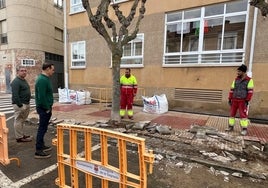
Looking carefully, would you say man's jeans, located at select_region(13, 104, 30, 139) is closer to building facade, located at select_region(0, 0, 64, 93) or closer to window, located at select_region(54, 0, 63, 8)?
building facade, located at select_region(0, 0, 64, 93)

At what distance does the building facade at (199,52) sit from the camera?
7.66 m

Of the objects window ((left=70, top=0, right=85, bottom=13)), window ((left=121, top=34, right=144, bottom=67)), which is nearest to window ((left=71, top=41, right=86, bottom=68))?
window ((left=70, top=0, right=85, bottom=13))

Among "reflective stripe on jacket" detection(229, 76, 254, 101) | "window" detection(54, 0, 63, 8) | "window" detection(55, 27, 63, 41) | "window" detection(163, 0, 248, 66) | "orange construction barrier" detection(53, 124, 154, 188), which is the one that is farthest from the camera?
"window" detection(55, 27, 63, 41)

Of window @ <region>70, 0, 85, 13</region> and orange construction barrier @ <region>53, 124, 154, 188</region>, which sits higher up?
window @ <region>70, 0, 85, 13</region>

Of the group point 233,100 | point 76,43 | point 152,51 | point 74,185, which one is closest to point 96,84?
point 76,43

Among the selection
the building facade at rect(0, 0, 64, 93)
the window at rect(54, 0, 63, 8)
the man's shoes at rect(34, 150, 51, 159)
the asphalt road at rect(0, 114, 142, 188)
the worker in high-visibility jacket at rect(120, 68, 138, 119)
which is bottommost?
the asphalt road at rect(0, 114, 142, 188)

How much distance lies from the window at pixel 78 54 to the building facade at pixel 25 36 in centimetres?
707

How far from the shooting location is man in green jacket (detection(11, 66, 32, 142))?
16.7 ft

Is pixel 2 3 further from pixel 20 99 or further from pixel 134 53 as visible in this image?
pixel 20 99

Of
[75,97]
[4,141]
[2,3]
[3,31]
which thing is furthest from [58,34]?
[4,141]

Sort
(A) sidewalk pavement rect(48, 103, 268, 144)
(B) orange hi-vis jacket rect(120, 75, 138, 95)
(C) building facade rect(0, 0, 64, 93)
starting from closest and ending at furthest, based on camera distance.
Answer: (A) sidewalk pavement rect(48, 103, 268, 144) → (B) orange hi-vis jacket rect(120, 75, 138, 95) → (C) building facade rect(0, 0, 64, 93)

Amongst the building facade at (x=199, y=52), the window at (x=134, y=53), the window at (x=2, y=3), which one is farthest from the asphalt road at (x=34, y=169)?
the window at (x=2, y=3)

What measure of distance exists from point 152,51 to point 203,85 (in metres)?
2.99

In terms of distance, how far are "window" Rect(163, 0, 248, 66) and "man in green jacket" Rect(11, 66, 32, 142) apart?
6.35 meters
